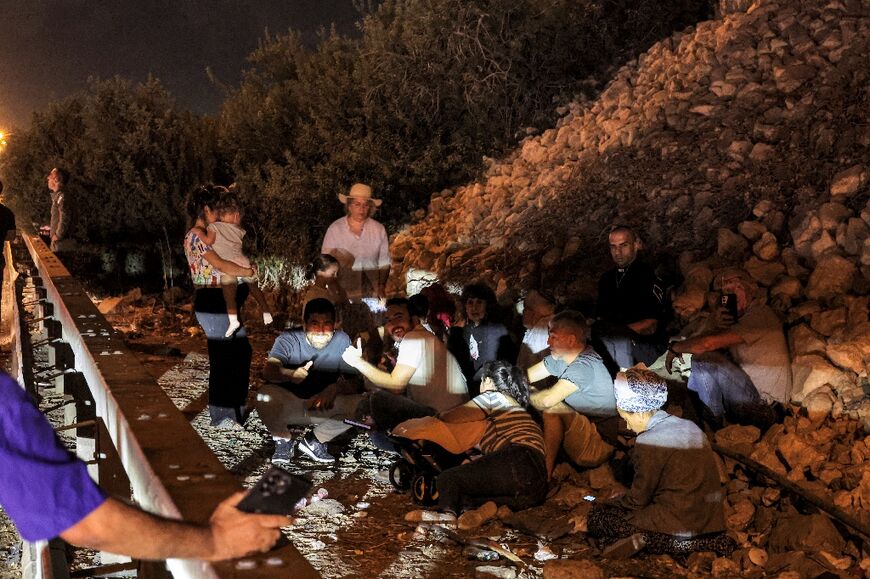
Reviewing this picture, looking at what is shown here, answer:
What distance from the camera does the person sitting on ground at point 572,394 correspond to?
582 centimetres

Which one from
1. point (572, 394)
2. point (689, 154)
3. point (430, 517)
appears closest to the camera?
point (430, 517)

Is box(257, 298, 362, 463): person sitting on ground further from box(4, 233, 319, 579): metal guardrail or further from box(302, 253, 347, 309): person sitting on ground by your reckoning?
box(4, 233, 319, 579): metal guardrail

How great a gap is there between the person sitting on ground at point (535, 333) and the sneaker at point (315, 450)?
1.61m

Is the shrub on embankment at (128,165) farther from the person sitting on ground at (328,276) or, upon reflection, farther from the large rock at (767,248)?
the large rock at (767,248)

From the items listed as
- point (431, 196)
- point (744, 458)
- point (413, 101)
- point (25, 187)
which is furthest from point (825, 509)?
A: point (25, 187)

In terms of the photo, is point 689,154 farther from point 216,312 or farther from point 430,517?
point 430,517

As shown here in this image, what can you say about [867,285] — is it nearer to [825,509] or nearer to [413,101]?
[825,509]

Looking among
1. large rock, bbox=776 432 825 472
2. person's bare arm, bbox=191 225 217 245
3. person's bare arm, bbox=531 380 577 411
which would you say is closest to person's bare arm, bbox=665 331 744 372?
large rock, bbox=776 432 825 472

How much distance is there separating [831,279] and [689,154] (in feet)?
12.3

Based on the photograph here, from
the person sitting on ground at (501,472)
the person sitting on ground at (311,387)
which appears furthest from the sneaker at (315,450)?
the person sitting on ground at (501,472)

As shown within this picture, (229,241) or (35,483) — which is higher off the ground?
(229,241)

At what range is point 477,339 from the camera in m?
7.51

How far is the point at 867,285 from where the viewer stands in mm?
6812

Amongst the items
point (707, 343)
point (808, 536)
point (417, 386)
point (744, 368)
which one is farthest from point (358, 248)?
point (808, 536)
